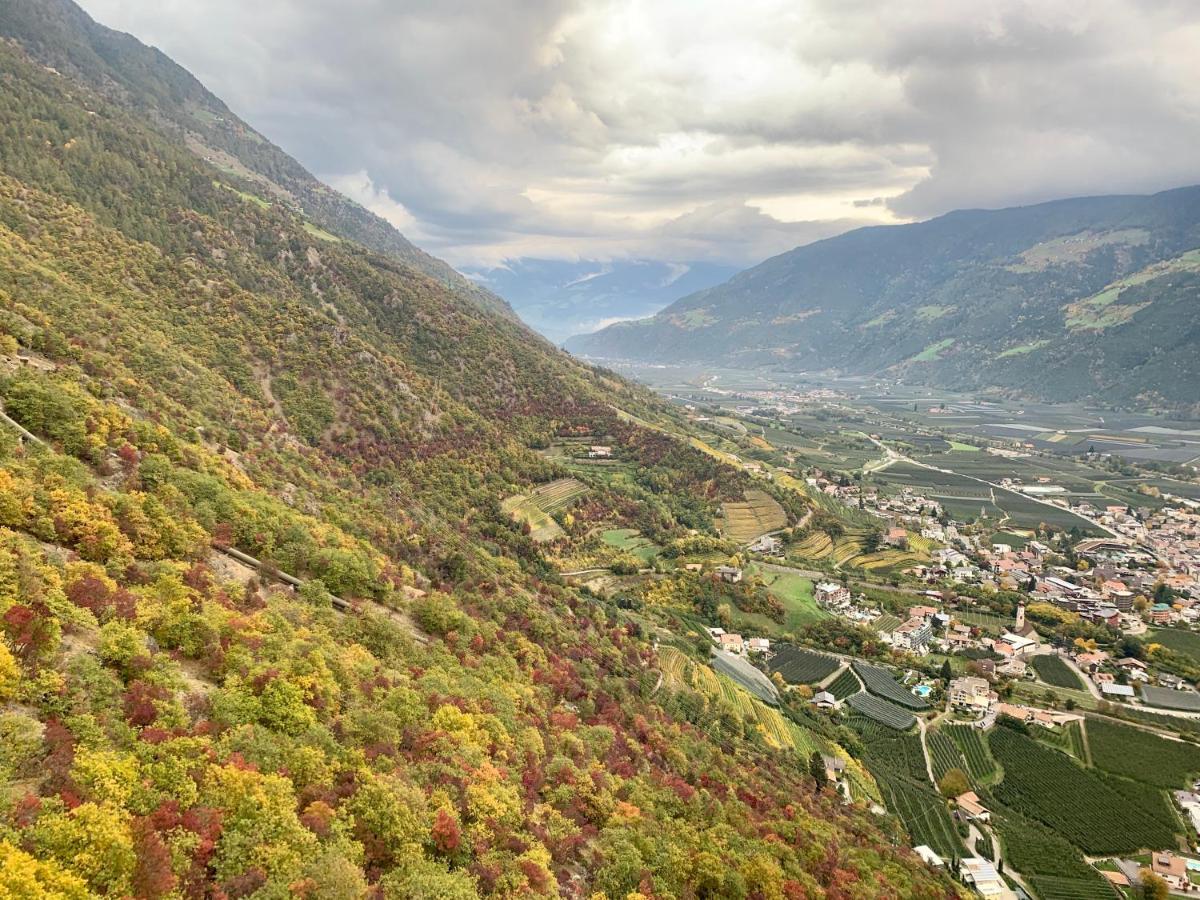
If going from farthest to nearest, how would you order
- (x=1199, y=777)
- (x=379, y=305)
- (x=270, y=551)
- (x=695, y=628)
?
(x=379, y=305), (x=695, y=628), (x=1199, y=777), (x=270, y=551)

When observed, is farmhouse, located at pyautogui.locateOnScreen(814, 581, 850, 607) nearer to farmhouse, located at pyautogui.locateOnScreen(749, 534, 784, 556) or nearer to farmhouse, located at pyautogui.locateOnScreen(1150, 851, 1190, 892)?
farmhouse, located at pyautogui.locateOnScreen(749, 534, 784, 556)

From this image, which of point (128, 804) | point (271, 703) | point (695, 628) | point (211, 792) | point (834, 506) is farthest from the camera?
point (834, 506)

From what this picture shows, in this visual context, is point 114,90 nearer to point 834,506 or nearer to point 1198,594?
point 834,506

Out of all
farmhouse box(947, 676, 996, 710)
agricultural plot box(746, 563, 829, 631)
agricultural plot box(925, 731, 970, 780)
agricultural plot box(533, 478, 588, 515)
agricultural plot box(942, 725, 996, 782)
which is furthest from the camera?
agricultural plot box(533, 478, 588, 515)

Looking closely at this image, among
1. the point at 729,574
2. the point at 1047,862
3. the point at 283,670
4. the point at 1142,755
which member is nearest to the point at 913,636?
the point at 1142,755

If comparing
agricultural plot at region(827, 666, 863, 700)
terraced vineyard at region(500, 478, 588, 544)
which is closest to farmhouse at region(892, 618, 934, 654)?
agricultural plot at region(827, 666, 863, 700)

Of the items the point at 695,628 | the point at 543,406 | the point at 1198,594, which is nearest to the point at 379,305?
the point at 543,406

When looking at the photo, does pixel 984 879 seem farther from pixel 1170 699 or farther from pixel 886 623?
pixel 1170 699
